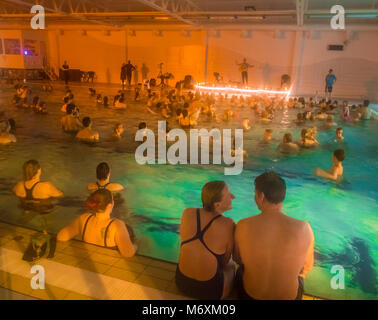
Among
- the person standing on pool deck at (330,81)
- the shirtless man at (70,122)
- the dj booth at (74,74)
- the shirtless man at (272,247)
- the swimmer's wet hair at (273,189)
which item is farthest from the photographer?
the dj booth at (74,74)

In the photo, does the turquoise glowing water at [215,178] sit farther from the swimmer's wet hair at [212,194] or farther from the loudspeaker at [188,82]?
the loudspeaker at [188,82]

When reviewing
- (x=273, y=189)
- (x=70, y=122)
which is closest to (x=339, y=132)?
(x=70, y=122)

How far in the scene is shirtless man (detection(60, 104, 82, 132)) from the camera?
10.4m

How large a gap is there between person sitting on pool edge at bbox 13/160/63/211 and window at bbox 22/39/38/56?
26998 millimetres

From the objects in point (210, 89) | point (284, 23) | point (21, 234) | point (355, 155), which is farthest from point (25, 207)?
point (284, 23)

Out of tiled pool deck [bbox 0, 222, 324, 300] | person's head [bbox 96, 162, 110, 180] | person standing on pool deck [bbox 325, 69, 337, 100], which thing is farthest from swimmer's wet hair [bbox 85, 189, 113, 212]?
person standing on pool deck [bbox 325, 69, 337, 100]

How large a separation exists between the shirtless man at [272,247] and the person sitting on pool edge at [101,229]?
1.36 metres

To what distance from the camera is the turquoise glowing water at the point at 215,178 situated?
4586 mm

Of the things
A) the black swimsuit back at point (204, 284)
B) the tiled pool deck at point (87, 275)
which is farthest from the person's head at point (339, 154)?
the black swimsuit back at point (204, 284)

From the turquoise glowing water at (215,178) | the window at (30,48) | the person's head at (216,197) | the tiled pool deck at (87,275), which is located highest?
the window at (30,48)

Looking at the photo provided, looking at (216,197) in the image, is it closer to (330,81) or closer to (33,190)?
(33,190)

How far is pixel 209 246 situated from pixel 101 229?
1.40 metres

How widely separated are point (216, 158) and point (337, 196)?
10.5ft
